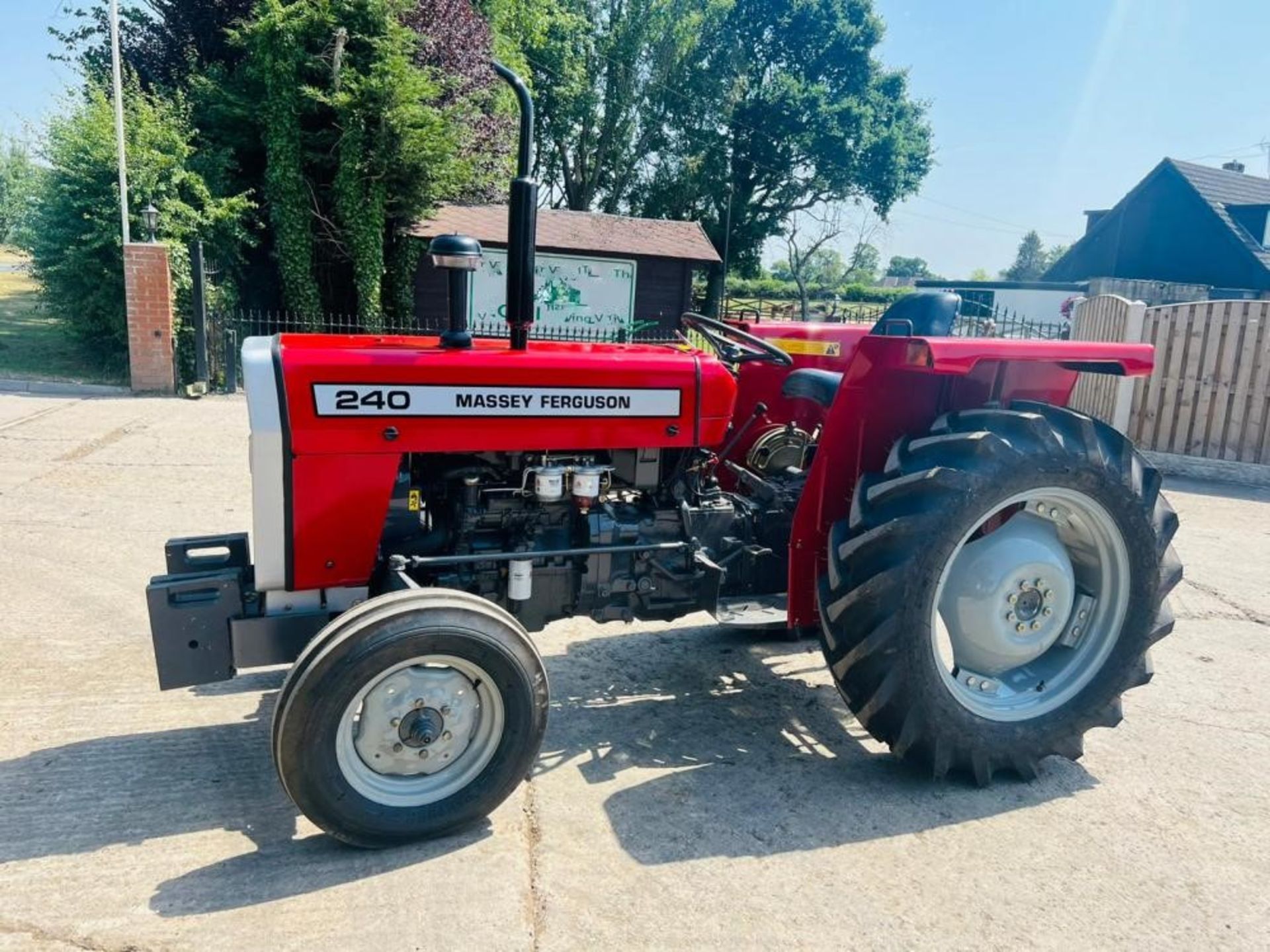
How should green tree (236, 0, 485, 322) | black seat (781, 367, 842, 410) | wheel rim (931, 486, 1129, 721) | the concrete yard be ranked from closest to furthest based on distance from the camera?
1. the concrete yard
2. wheel rim (931, 486, 1129, 721)
3. black seat (781, 367, 842, 410)
4. green tree (236, 0, 485, 322)

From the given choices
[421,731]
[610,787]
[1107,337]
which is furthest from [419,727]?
[1107,337]

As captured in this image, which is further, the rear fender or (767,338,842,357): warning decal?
(767,338,842,357): warning decal

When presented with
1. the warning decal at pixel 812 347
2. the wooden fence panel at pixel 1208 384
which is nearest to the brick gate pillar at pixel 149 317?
the warning decal at pixel 812 347

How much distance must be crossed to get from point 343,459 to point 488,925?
135 centimetres

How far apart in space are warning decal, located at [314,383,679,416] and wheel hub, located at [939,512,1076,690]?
45.7 inches

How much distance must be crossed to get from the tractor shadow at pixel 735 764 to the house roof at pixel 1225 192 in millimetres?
28795

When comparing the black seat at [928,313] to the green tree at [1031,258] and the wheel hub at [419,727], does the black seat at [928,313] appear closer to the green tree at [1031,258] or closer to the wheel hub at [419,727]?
the wheel hub at [419,727]

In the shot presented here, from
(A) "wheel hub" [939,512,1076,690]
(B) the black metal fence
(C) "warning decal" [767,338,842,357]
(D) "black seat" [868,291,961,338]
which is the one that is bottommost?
(A) "wheel hub" [939,512,1076,690]

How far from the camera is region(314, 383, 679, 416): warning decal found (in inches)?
106

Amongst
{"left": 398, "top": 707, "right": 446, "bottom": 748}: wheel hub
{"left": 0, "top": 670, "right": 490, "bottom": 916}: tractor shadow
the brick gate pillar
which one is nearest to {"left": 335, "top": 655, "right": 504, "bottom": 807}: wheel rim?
{"left": 398, "top": 707, "right": 446, "bottom": 748}: wheel hub

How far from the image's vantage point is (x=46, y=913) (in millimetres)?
2211

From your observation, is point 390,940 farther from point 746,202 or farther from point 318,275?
point 746,202

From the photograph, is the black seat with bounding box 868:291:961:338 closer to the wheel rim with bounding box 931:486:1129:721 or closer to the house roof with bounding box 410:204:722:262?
the wheel rim with bounding box 931:486:1129:721

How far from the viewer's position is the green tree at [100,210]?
11148 millimetres
